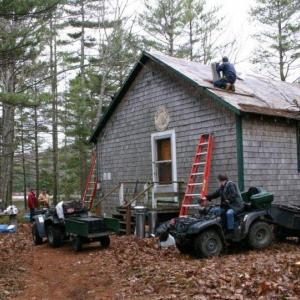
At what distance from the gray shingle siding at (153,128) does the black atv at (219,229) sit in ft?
8.08

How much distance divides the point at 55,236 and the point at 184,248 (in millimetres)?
4143

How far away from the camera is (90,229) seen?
10.9 metres

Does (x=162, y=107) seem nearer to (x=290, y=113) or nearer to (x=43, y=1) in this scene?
(x=290, y=113)

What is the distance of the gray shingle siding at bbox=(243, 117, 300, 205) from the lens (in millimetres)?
12594

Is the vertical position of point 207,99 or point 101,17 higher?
point 101,17

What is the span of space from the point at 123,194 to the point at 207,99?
512cm

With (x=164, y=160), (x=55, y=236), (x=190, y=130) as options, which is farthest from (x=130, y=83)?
(x=55, y=236)

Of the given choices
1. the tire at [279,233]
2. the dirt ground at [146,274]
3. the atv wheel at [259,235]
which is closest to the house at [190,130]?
the tire at [279,233]

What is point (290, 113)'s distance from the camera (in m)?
13.4

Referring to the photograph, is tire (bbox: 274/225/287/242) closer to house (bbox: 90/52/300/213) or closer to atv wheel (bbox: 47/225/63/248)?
house (bbox: 90/52/300/213)

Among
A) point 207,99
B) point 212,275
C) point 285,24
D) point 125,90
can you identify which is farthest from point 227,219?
point 285,24

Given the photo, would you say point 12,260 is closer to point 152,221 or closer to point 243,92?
point 152,221

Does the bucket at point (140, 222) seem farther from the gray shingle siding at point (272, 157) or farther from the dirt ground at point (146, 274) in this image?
the gray shingle siding at point (272, 157)

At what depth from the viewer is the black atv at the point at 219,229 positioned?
364 inches
